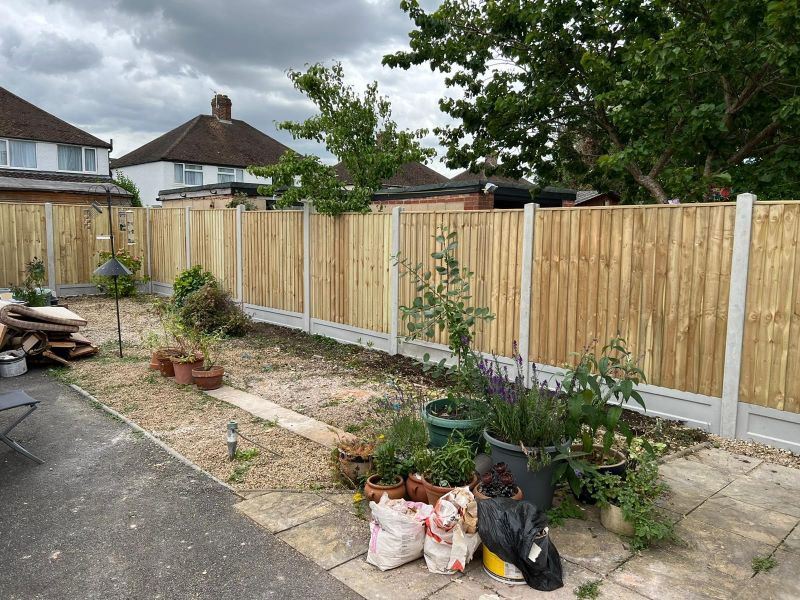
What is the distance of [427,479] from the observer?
3939 millimetres

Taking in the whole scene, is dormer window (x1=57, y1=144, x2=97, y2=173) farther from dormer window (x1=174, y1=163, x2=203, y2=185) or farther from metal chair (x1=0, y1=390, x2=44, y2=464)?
metal chair (x1=0, y1=390, x2=44, y2=464)

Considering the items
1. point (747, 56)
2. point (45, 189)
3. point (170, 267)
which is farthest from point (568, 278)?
point (45, 189)

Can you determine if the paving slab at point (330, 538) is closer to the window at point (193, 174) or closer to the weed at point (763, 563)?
the weed at point (763, 563)

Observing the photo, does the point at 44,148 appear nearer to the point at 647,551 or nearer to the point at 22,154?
the point at 22,154

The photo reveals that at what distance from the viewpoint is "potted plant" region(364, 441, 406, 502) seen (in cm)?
398

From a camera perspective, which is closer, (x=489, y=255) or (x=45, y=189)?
(x=489, y=255)

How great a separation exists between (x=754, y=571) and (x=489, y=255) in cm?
438

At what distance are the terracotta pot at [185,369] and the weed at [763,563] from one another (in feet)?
19.2

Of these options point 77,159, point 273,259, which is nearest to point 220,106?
point 77,159

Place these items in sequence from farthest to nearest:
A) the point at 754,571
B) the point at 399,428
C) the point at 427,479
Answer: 1. the point at 399,428
2. the point at 427,479
3. the point at 754,571

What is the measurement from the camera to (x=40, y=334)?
809 cm

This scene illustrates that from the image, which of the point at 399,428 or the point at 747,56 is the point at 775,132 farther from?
the point at 399,428

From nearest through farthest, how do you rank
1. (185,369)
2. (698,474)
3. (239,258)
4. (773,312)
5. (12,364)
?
(698,474)
(773,312)
(185,369)
(12,364)
(239,258)

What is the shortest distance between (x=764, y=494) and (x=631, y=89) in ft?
16.5
